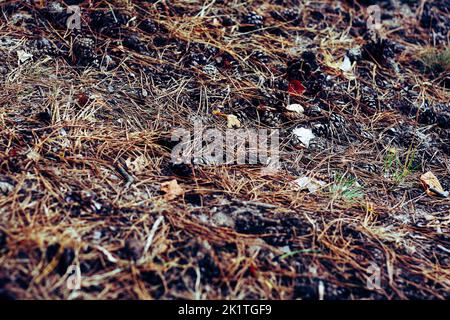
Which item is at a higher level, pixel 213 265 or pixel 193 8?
pixel 193 8

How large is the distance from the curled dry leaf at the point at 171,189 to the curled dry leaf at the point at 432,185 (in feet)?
3.74

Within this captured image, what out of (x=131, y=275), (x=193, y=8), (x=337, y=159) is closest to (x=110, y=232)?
(x=131, y=275)

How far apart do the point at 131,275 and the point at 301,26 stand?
2003 millimetres

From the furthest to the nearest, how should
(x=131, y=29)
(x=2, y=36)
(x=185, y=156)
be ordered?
(x=131, y=29) < (x=2, y=36) < (x=185, y=156)

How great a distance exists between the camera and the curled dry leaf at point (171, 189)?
1756mm

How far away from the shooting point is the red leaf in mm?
2402

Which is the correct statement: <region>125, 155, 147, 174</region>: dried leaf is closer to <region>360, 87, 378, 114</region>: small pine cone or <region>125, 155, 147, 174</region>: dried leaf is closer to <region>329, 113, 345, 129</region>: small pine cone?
<region>329, 113, 345, 129</region>: small pine cone

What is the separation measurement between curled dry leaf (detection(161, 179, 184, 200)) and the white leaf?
719 millimetres
